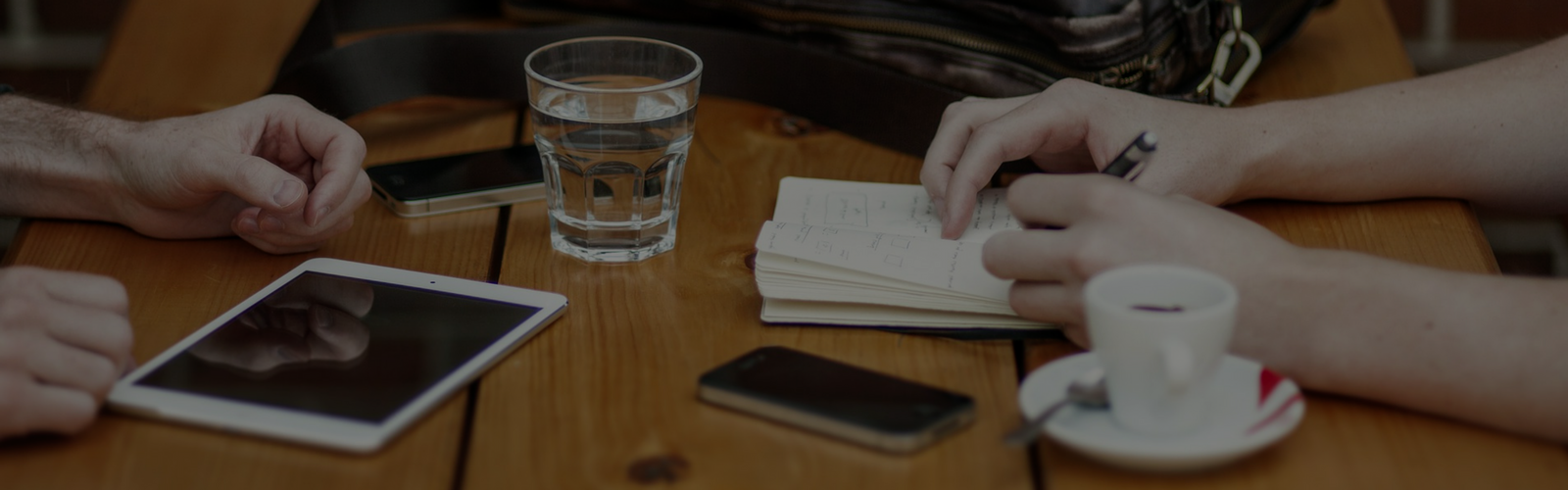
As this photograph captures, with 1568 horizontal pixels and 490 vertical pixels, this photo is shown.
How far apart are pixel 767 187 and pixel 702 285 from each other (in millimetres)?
219

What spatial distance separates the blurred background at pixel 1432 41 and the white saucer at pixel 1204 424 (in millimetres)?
1095

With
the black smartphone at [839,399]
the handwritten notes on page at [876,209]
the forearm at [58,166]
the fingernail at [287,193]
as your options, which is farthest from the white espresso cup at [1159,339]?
the forearm at [58,166]

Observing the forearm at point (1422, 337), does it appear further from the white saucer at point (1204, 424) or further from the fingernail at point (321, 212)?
the fingernail at point (321, 212)

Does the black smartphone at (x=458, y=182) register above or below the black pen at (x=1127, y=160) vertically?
below

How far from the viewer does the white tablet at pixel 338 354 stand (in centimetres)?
77

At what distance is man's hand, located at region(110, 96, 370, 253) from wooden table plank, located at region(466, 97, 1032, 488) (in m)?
0.14

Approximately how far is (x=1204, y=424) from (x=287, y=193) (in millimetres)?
654

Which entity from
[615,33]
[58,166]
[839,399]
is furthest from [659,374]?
[615,33]

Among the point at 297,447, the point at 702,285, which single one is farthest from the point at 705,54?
the point at 297,447

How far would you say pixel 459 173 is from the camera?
118cm

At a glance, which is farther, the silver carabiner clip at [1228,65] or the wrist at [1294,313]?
the silver carabiner clip at [1228,65]

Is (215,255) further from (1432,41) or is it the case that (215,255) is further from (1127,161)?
(1432,41)

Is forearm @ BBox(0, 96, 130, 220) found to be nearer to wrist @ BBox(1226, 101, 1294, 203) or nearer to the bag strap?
the bag strap

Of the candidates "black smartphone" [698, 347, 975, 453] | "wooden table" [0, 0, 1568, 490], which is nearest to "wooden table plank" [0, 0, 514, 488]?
"wooden table" [0, 0, 1568, 490]
